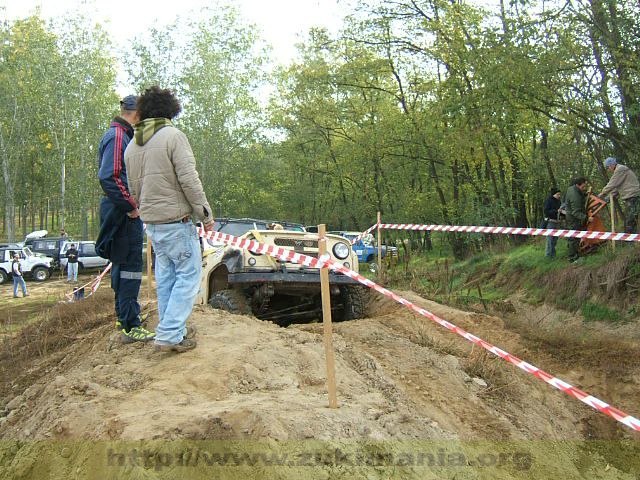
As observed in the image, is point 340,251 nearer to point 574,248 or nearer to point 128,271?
point 128,271

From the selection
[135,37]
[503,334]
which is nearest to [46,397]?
[503,334]

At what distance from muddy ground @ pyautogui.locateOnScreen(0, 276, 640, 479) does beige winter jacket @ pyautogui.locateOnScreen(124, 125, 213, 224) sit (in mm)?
1198

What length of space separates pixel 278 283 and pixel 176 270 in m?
2.18

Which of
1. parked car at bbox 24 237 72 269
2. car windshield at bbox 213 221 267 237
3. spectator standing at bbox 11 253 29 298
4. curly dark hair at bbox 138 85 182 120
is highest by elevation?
curly dark hair at bbox 138 85 182 120

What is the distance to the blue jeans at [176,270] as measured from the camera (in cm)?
470

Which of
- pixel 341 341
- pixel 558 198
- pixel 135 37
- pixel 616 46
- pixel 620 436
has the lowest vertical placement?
pixel 620 436

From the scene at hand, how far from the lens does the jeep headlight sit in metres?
7.34

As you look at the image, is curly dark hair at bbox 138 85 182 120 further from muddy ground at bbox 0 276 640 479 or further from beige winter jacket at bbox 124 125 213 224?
muddy ground at bbox 0 276 640 479

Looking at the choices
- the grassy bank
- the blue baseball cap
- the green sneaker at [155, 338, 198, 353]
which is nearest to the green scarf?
the blue baseball cap

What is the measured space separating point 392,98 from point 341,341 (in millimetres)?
19523

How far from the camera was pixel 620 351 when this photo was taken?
6602 millimetres

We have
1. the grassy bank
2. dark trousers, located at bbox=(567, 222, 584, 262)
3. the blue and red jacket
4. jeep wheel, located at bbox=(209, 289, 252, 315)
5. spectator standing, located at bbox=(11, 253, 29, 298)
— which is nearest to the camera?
the blue and red jacket

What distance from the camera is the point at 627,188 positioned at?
9312 millimetres

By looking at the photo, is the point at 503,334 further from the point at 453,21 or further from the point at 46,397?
the point at 453,21
